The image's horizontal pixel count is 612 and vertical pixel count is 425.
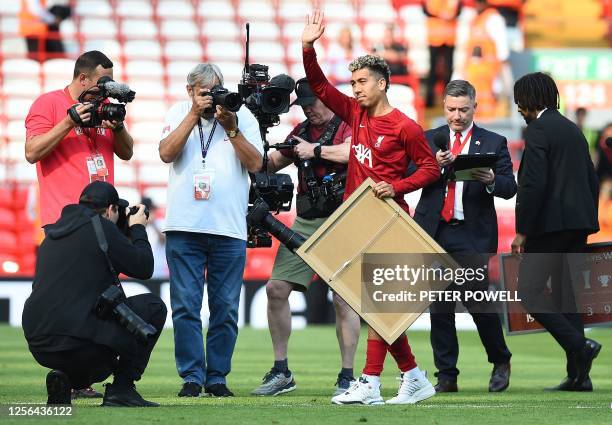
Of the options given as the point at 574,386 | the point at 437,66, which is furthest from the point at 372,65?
the point at 437,66

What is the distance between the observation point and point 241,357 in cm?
1148

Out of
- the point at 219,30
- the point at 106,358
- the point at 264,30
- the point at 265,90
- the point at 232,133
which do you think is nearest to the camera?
the point at 106,358

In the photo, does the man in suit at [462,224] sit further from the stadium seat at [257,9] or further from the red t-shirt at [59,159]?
the stadium seat at [257,9]

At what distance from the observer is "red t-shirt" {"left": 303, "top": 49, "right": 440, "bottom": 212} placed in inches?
281

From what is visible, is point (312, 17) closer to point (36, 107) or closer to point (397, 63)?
point (36, 107)

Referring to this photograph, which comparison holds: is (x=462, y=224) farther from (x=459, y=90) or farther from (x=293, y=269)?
(x=293, y=269)

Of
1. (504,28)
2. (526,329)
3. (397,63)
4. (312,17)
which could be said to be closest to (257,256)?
(397,63)

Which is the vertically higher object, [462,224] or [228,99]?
[228,99]

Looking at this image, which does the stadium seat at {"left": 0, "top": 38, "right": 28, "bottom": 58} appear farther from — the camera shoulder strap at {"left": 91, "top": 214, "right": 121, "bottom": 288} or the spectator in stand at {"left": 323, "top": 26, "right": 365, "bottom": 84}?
the camera shoulder strap at {"left": 91, "top": 214, "right": 121, "bottom": 288}

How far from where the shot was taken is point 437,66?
2114cm

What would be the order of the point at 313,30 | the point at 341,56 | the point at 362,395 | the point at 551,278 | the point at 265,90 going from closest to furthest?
the point at 362,395, the point at 313,30, the point at 265,90, the point at 551,278, the point at 341,56

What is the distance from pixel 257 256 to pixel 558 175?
29.4ft

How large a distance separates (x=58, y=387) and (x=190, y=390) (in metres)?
1.37

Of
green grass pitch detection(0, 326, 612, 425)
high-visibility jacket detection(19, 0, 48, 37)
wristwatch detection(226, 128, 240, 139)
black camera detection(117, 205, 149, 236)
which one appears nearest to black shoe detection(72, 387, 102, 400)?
green grass pitch detection(0, 326, 612, 425)
